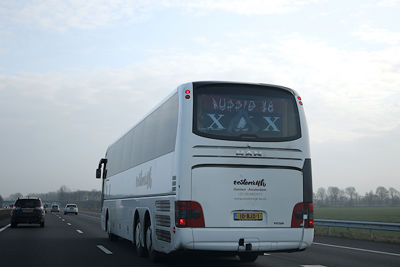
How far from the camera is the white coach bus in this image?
8.91m

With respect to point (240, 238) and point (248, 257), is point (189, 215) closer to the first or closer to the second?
point (240, 238)

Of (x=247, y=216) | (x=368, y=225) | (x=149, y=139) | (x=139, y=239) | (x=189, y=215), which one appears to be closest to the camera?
(x=189, y=215)

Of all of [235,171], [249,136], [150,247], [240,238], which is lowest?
[150,247]

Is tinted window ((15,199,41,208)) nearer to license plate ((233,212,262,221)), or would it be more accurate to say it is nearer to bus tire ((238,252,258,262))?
bus tire ((238,252,258,262))

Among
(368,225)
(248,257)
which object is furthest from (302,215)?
(368,225)

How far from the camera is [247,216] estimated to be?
9094 mm

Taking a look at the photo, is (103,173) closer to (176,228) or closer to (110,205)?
(110,205)

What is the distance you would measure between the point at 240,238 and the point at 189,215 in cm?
99

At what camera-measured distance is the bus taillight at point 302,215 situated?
9.39 metres

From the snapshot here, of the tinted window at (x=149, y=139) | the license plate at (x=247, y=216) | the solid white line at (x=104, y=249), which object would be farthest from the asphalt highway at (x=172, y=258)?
the tinted window at (x=149, y=139)

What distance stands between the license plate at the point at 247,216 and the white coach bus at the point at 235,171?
0.06 feet

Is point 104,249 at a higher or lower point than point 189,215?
lower

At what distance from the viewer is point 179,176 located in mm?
8938

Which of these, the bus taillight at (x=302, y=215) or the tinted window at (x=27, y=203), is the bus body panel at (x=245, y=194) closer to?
the bus taillight at (x=302, y=215)
